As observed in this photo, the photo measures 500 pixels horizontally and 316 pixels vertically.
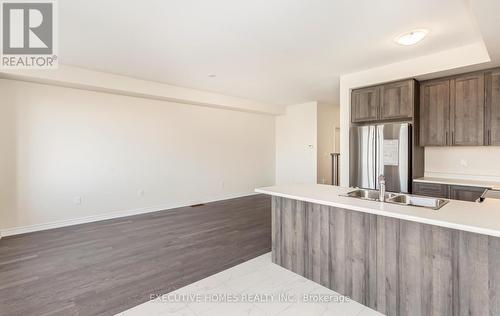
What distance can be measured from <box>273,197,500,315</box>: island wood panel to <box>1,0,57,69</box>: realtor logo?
3.26 metres

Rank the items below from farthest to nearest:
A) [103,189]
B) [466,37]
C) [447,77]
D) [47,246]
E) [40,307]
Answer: [103,189] < [447,77] < [47,246] < [466,37] < [40,307]

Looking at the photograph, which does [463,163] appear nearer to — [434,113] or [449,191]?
[449,191]

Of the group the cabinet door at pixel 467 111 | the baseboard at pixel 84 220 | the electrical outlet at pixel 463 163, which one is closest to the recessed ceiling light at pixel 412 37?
the cabinet door at pixel 467 111

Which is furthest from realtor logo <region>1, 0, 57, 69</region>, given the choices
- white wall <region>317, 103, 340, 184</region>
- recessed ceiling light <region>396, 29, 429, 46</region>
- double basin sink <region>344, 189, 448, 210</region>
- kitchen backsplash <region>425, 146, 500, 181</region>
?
white wall <region>317, 103, 340, 184</region>

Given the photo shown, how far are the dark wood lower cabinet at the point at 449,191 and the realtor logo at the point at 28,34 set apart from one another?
16.3ft

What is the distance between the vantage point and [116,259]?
2.95 m

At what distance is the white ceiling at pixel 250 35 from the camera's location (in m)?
2.28

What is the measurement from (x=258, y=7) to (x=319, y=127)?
15.9 ft

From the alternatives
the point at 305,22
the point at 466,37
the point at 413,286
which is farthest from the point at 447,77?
the point at 413,286

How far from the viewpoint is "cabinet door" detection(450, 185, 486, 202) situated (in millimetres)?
3182

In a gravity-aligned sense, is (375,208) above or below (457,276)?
above

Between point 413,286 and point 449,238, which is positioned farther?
point 413,286

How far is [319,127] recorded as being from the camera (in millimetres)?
6715

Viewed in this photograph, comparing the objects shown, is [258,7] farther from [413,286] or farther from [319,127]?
[319,127]
